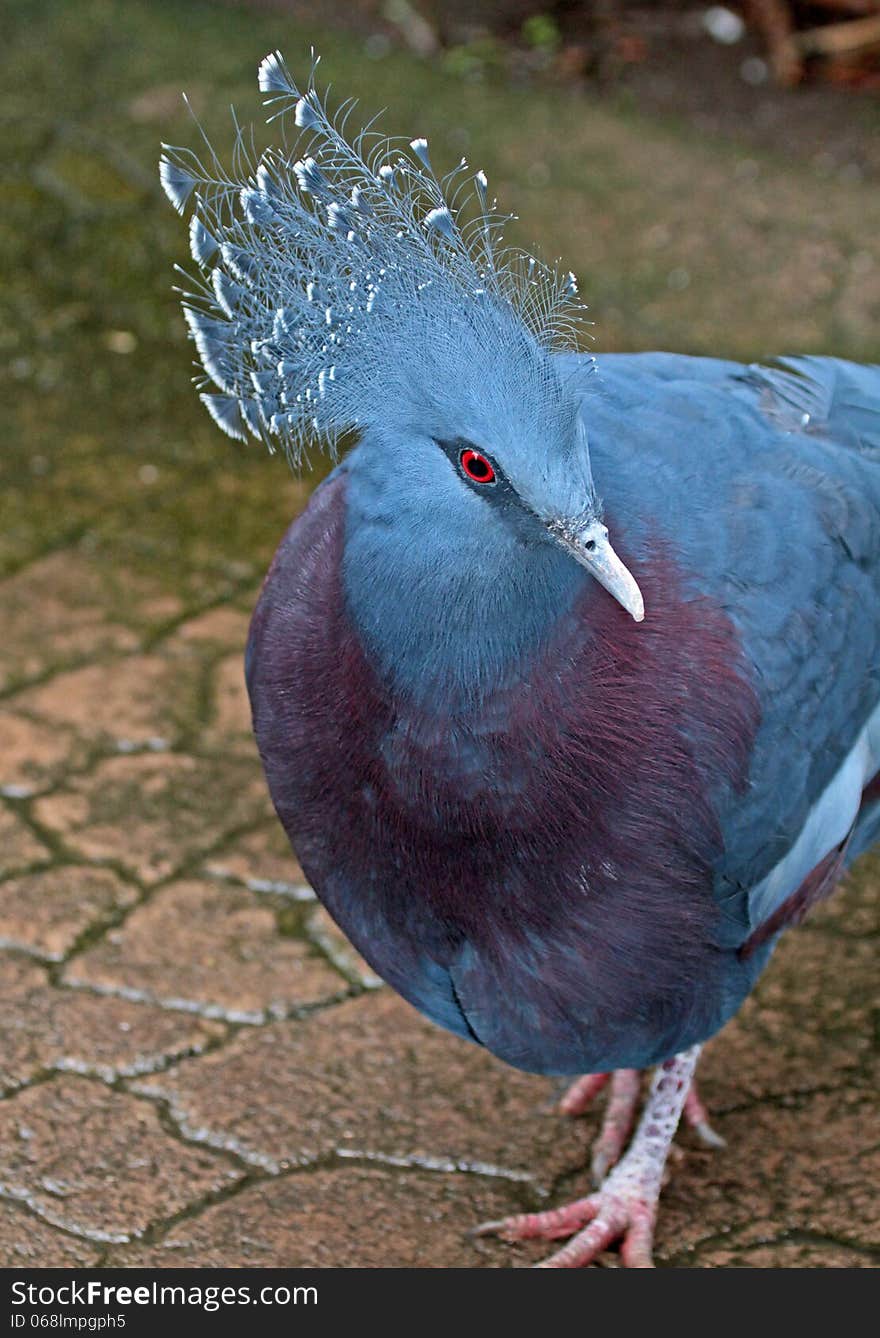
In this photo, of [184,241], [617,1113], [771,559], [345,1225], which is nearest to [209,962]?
[345,1225]

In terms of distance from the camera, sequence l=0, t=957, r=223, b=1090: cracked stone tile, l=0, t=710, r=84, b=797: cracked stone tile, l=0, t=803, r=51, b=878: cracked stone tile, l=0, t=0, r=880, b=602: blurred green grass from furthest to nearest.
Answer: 1. l=0, t=0, r=880, b=602: blurred green grass
2. l=0, t=710, r=84, b=797: cracked stone tile
3. l=0, t=803, r=51, b=878: cracked stone tile
4. l=0, t=957, r=223, b=1090: cracked stone tile

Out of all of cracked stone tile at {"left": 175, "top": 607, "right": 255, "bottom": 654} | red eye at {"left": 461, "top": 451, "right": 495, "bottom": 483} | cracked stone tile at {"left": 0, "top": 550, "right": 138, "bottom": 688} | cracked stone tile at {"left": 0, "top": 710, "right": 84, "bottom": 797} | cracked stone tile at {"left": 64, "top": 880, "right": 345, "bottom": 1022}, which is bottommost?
cracked stone tile at {"left": 64, "top": 880, "right": 345, "bottom": 1022}

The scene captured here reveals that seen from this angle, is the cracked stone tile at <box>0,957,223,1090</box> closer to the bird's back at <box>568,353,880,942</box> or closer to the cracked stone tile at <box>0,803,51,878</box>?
the cracked stone tile at <box>0,803,51,878</box>

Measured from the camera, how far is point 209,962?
12.3ft

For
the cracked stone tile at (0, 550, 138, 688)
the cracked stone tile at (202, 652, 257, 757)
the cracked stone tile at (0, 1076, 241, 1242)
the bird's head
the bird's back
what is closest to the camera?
the bird's head

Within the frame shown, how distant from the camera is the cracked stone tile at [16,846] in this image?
3934 millimetres

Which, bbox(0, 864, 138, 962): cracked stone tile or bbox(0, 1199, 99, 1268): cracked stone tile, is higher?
bbox(0, 1199, 99, 1268): cracked stone tile

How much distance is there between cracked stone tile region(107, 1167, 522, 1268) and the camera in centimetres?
299

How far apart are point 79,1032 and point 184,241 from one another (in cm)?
361

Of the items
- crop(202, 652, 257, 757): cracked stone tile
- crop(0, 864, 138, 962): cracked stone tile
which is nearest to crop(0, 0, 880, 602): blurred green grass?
crop(202, 652, 257, 757): cracked stone tile

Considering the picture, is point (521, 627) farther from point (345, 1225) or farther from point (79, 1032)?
point (79, 1032)

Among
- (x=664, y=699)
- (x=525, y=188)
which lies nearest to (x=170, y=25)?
(x=525, y=188)

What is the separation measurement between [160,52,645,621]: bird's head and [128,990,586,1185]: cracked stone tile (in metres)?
1.44

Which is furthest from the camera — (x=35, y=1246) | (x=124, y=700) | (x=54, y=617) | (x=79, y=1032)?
(x=54, y=617)
